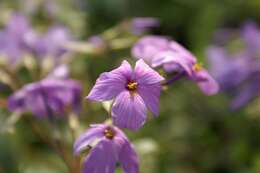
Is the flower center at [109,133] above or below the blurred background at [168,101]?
above

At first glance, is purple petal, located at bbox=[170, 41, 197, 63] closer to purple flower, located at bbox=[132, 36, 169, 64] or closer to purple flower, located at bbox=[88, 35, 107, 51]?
purple flower, located at bbox=[132, 36, 169, 64]

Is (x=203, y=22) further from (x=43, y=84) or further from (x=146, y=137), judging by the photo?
(x=43, y=84)

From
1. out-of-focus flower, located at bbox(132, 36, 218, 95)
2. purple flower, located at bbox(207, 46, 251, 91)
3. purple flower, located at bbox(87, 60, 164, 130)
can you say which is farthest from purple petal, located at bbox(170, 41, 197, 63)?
purple flower, located at bbox(207, 46, 251, 91)

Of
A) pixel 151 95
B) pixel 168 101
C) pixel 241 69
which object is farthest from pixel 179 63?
pixel 168 101

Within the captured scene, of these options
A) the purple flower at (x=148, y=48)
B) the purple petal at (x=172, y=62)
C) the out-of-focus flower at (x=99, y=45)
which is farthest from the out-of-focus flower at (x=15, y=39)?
the purple petal at (x=172, y=62)

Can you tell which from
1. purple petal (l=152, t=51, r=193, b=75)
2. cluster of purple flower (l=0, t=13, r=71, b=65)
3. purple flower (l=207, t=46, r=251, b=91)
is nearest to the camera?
purple petal (l=152, t=51, r=193, b=75)

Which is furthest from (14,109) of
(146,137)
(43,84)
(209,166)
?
(209,166)

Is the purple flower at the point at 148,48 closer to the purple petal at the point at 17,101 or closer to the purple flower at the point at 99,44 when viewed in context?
the purple petal at the point at 17,101
